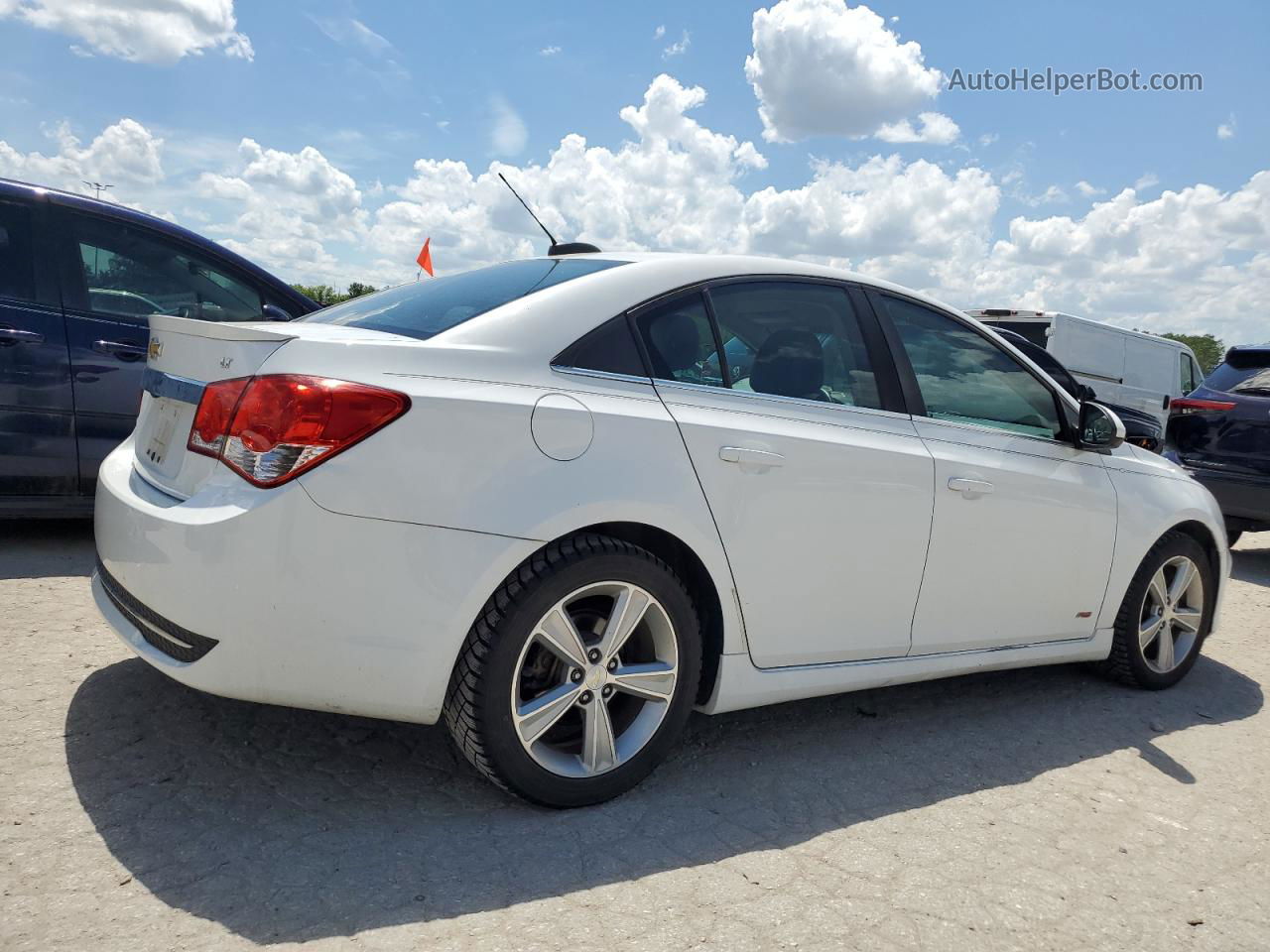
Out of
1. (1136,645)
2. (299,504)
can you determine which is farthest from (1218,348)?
(299,504)

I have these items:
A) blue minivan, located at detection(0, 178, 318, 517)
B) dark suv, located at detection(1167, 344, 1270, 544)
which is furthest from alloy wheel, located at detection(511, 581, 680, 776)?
dark suv, located at detection(1167, 344, 1270, 544)

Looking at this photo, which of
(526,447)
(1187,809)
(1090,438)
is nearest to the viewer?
(526,447)

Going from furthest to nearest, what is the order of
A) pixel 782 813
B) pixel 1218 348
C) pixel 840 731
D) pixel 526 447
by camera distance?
pixel 1218 348, pixel 840 731, pixel 782 813, pixel 526 447

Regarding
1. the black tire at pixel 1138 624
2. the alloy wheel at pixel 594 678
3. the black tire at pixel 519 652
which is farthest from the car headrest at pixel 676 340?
the black tire at pixel 1138 624

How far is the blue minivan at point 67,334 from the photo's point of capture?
187 inches

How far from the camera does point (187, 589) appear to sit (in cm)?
238

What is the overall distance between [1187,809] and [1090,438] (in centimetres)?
143

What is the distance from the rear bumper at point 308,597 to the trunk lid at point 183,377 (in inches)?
5.3

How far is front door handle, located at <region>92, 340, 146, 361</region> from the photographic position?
16.1 feet

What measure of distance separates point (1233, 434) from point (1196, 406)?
387 mm

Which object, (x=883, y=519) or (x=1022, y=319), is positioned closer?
(x=883, y=519)

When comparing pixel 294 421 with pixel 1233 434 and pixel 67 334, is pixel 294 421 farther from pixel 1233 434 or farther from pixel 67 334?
pixel 1233 434

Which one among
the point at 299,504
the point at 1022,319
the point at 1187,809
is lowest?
the point at 1187,809

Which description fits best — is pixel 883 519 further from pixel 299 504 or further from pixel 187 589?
pixel 187 589
